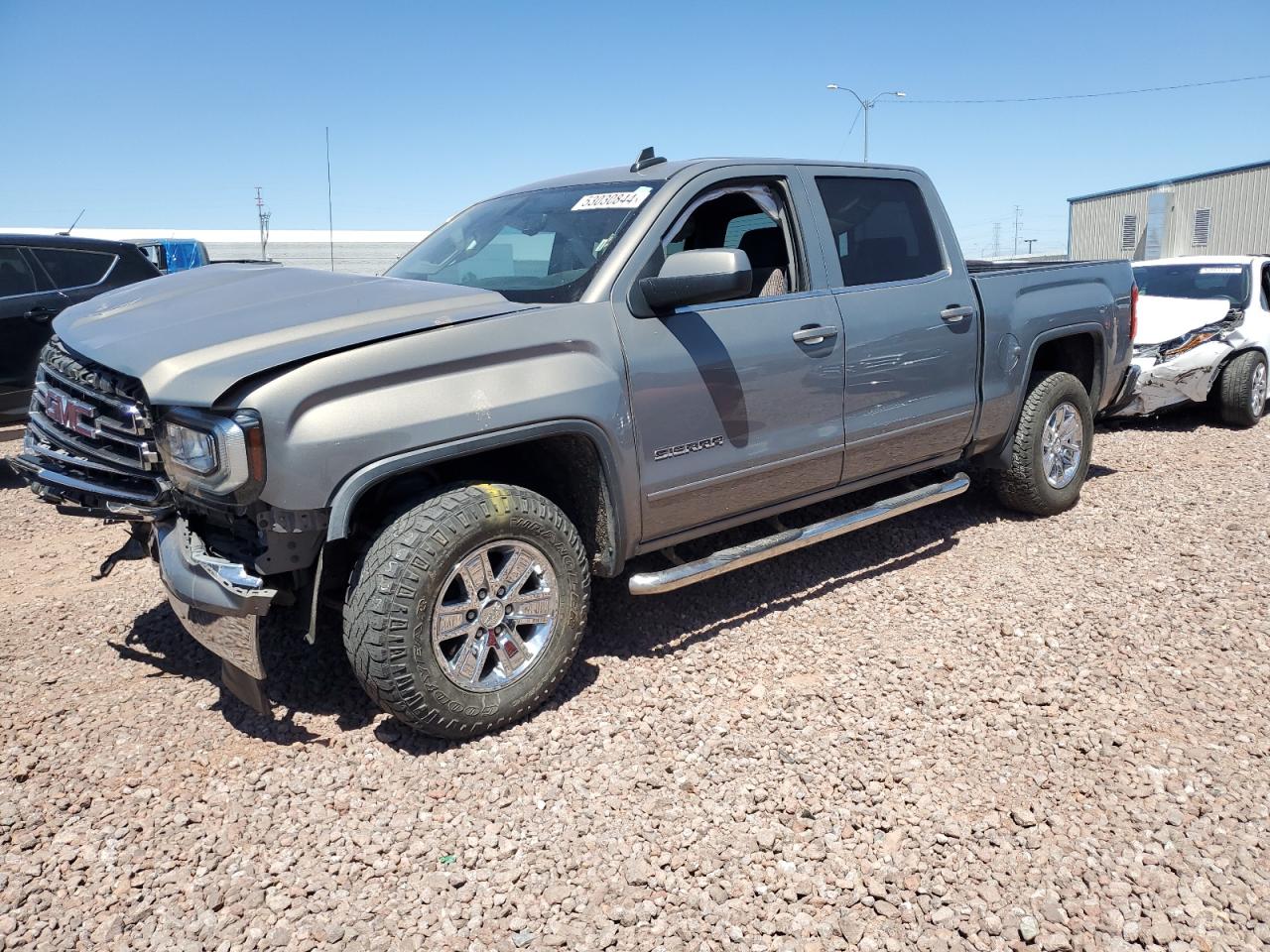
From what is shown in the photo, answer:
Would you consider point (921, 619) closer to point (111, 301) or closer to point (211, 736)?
point (211, 736)

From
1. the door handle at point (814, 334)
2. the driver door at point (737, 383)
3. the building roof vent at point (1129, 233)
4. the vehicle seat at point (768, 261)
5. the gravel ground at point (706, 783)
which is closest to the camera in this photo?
the gravel ground at point (706, 783)

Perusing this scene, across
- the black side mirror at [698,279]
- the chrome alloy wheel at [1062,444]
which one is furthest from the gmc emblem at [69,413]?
the chrome alloy wheel at [1062,444]

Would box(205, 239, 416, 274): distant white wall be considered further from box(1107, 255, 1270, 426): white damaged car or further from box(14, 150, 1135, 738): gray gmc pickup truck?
box(14, 150, 1135, 738): gray gmc pickup truck

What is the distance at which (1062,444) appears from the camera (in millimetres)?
5559

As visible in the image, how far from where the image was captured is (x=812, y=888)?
251 centimetres

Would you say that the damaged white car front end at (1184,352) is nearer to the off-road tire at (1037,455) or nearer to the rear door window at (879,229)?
the off-road tire at (1037,455)

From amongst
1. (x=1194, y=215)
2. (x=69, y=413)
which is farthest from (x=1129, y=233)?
(x=69, y=413)

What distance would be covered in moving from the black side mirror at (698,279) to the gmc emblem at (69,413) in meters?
1.91

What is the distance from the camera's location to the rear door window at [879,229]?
4.33 m

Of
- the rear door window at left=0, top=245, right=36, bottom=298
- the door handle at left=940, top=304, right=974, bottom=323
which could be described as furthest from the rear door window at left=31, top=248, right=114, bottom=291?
the door handle at left=940, top=304, right=974, bottom=323

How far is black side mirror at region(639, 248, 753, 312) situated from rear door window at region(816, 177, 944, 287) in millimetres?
1038

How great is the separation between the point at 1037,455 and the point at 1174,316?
14.1 ft

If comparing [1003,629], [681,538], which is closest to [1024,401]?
A: [1003,629]

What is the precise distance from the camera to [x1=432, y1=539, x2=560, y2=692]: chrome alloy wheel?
10.2 feet
